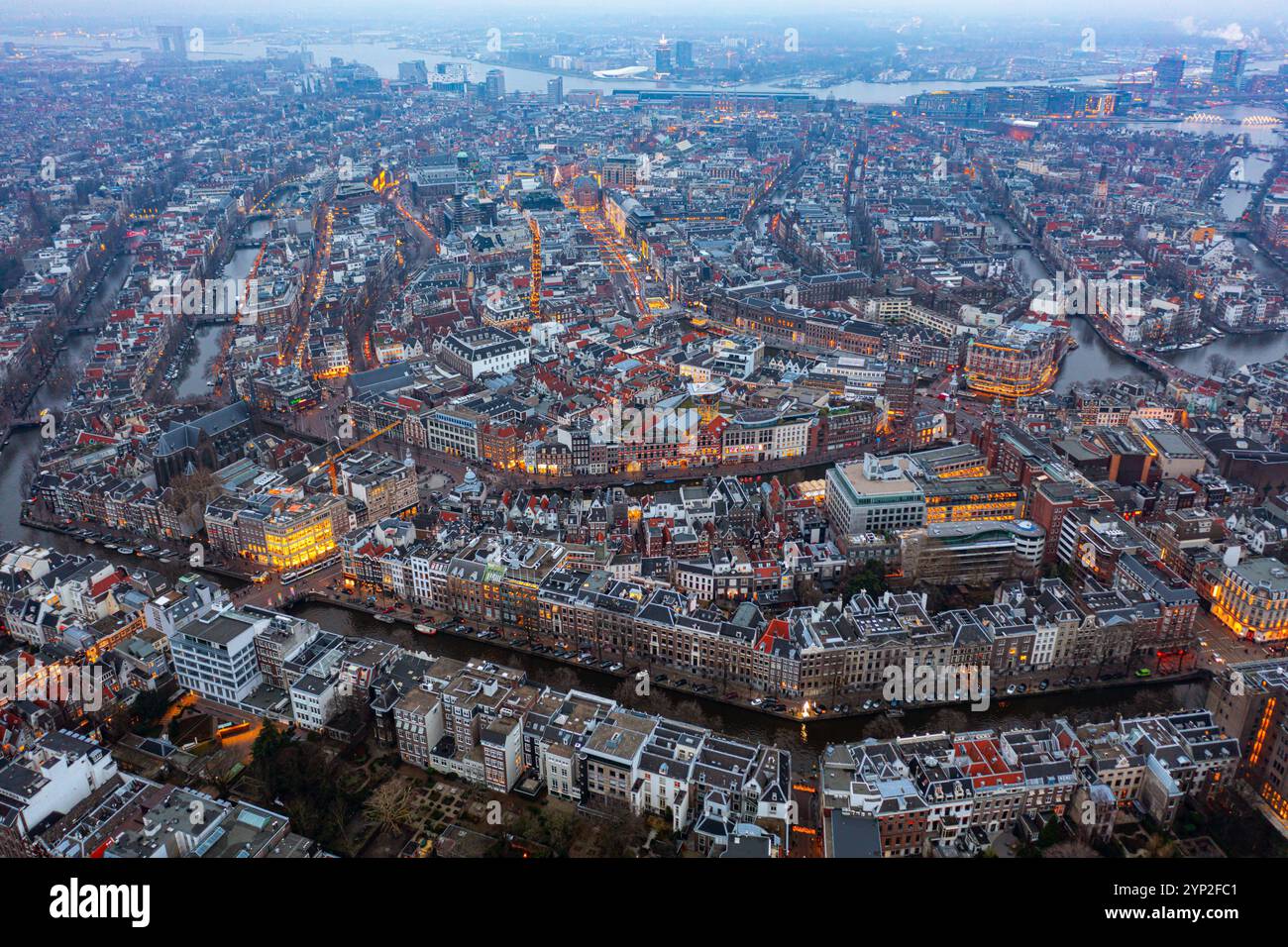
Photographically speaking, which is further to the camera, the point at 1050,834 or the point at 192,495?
the point at 192,495

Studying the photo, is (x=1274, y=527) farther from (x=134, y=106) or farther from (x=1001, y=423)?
(x=134, y=106)

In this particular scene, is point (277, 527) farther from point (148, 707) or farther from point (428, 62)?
point (428, 62)

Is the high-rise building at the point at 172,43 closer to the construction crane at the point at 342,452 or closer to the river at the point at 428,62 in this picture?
the river at the point at 428,62

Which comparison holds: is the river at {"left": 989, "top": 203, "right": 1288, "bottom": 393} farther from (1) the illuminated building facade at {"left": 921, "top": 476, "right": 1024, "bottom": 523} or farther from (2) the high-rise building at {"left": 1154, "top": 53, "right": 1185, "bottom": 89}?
(2) the high-rise building at {"left": 1154, "top": 53, "right": 1185, "bottom": 89}

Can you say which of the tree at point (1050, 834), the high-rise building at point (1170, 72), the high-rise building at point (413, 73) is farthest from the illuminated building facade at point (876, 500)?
the high-rise building at point (413, 73)

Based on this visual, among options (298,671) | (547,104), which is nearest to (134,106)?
(547,104)

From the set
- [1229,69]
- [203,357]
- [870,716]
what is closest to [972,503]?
[870,716]
